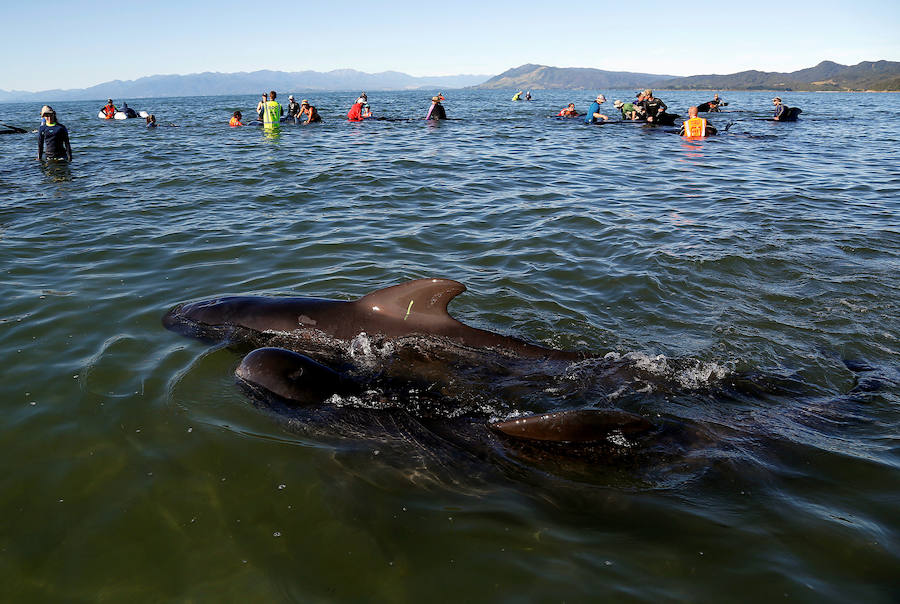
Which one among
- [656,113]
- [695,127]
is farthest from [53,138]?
[656,113]

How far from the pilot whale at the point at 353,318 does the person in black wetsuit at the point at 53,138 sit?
508 inches

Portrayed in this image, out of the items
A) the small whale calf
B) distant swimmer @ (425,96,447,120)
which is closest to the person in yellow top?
distant swimmer @ (425,96,447,120)

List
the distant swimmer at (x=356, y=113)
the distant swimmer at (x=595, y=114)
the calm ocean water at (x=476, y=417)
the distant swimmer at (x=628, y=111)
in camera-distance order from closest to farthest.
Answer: the calm ocean water at (x=476, y=417), the distant swimmer at (x=595, y=114), the distant swimmer at (x=628, y=111), the distant swimmer at (x=356, y=113)

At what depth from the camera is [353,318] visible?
6027 mm

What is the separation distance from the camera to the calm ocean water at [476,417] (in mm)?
3297

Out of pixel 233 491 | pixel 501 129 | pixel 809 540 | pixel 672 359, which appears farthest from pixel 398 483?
pixel 501 129

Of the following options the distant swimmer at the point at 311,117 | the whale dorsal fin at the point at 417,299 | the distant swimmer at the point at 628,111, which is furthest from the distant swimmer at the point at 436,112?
the whale dorsal fin at the point at 417,299

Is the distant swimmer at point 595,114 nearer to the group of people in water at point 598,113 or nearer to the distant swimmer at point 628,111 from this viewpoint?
the group of people in water at point 598,113

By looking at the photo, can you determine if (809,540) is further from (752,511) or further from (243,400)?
(243,400)

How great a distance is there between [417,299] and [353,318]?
2.57 ft

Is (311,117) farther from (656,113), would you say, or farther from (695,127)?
(695,127)

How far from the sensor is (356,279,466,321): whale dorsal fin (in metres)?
5.58

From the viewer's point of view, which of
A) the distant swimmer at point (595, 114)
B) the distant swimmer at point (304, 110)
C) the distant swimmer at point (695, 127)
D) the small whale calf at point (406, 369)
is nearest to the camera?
the small whale calf at point (406, 369)

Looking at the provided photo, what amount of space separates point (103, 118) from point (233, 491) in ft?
130
